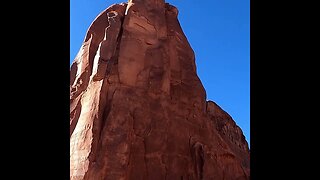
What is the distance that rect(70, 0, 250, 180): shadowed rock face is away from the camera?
20.8 m

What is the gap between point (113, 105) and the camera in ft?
71.8

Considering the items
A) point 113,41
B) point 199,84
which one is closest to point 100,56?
point 113,41

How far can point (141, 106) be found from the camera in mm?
22594

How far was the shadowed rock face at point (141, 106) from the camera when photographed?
2084 cm
